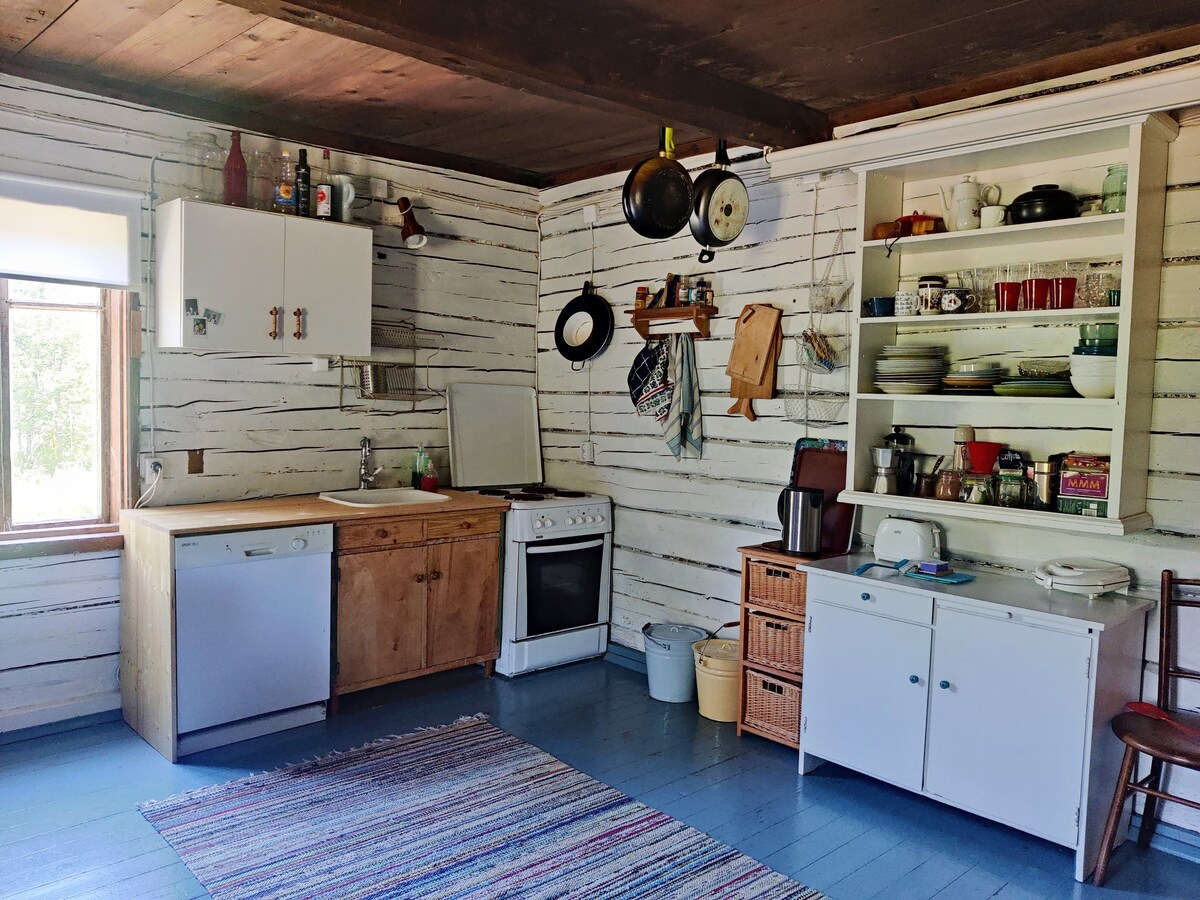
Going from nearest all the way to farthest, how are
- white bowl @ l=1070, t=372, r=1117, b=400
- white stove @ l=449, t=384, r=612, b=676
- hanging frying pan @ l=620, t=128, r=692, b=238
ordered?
white bowl @ l=1070, t=372, r=1117, b=400 → hanging frying pan @ l=620, t=128, r=692, b=238 → white stove @ l=449, t=384, r=612, b=676

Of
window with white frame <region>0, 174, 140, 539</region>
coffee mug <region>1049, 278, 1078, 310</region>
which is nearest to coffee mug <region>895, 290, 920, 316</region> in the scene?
coffee mug <region>1049, 278, 1078, 310</region>

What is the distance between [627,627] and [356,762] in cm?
168

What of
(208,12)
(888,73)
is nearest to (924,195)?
(888,73)

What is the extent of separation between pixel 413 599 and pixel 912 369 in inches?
89.1

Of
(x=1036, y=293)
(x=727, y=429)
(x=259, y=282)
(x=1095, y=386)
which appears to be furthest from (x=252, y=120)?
(x=1095, y=386)

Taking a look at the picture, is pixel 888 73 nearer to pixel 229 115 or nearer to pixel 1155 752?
pixel 1155 752

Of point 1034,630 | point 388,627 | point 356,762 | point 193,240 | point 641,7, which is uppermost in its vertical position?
point 641,7

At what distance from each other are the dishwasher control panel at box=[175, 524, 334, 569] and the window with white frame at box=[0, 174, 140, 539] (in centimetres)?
67

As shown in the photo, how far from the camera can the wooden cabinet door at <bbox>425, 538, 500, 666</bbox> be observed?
154 inches

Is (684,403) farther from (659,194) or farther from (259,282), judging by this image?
(259,282)

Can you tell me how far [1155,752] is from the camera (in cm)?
237

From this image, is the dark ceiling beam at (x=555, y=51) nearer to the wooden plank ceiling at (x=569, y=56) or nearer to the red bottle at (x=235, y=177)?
the wooden plank ceiling at (x=569, y=56)

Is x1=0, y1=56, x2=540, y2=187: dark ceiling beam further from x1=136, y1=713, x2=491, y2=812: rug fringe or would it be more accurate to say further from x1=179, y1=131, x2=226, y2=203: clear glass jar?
x1=136, y1=713, x2=491, y2=812: rug fringe

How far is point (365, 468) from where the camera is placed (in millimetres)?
4273
